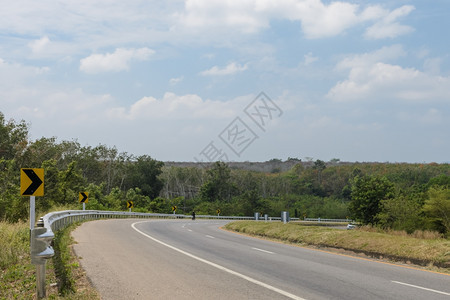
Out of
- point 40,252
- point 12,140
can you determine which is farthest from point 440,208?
point 12,140

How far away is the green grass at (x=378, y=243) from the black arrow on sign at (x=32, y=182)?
10560 mm

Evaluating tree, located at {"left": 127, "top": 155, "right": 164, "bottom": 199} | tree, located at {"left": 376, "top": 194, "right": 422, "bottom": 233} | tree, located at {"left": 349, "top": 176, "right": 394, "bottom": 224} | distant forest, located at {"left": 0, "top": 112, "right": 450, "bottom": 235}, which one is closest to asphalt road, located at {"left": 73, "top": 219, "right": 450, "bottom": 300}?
distant forest, located at {"left": 0, "top": 112, "right": 450, "bottom": 235}

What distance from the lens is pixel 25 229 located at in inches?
688

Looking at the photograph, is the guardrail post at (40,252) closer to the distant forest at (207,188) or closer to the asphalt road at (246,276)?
the asphalt road at (246,276)

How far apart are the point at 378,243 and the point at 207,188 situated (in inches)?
3579

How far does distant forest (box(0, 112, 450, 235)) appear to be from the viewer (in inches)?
1570

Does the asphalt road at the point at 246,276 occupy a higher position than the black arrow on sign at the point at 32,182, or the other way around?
the black arrow on sign at the point at 32,182

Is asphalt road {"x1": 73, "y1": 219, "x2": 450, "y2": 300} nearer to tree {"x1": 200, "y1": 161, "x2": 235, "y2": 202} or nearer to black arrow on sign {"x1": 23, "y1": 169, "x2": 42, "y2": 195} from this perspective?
black arrow on sign {"x1": 23, "y1": 169, "x2": 42, "y2": 195}

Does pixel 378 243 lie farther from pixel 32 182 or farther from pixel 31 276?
pixel 32 182

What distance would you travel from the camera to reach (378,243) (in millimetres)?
16781

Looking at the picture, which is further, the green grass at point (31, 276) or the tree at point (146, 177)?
the tree at point (146, 177)

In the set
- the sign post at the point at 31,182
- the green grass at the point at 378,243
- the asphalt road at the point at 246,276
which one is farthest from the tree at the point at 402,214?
the sign post at the point at 31,182

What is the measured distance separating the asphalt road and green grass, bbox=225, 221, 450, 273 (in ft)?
3.36

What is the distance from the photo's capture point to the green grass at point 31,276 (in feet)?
28.7
